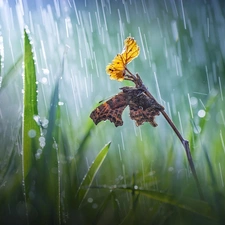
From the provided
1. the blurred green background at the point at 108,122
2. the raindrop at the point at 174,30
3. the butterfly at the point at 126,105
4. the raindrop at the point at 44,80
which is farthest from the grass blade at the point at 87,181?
the raindrop at the point at 174,30

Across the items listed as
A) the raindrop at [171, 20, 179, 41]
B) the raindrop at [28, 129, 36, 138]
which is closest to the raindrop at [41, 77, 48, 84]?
the raindrop at [28, 129, 36, 138]

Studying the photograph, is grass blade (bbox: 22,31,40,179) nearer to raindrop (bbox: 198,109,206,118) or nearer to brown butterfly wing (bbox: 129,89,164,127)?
brown butterfly wing (bbox: 129,89,164,127)

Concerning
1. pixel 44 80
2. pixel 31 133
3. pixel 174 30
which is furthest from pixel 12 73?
pixel 174 30

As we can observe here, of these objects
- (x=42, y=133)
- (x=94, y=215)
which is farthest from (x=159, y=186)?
(x=42, y=133)

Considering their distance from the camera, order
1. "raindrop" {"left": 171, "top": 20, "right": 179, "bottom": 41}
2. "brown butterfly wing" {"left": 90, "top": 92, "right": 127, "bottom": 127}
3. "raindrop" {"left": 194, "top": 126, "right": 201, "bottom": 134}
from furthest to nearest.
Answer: "raindrop" {"left": 171, "top": 20, "right": 179, "bottom": 41} < "raindrop" {"left": 194, "top": 126, "right": 201, "bottom": 134} < "brown butterfly wing" {"left": 90, "top": 92, "right": 127, "bottom": 127}

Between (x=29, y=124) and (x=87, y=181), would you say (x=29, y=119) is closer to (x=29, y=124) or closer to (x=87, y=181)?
(x=29, y=124)

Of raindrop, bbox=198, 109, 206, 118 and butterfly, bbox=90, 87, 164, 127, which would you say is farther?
raindrop, bbox=198, 109, 206, 118
